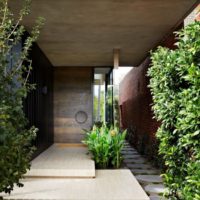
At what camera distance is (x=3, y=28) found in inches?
90.9

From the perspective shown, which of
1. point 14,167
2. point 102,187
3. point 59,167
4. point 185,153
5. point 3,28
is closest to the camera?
point 14,167

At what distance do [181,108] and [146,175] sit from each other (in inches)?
148

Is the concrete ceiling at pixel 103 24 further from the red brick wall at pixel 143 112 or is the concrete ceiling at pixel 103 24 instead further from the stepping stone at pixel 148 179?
the stepping stone at pixel 148 179

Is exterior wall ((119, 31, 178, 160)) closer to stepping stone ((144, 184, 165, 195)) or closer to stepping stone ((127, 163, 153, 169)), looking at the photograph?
stepping stone ((127, 163, 153, 169))

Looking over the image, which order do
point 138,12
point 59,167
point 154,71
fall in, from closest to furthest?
point 154,71 < point 138,12 < point 59,167

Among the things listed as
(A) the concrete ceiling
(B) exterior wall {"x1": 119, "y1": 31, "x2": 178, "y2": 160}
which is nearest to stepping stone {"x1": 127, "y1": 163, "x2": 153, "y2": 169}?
(B) exterior wall {"x1": 119, "y1": 31, "x2": 178, "y2": 160}

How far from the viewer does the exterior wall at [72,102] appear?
10.8 metres

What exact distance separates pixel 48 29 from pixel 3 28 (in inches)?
145

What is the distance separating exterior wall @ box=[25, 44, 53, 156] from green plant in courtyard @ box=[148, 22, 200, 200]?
164 inches

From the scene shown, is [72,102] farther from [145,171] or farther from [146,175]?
[146,175]

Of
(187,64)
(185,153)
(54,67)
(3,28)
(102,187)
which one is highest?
(54,67)

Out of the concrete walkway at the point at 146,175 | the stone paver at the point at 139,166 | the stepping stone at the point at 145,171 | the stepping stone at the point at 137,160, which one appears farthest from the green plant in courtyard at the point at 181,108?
the stepping stone at the point at 137,160

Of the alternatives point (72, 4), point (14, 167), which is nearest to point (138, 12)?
point (72, 4)

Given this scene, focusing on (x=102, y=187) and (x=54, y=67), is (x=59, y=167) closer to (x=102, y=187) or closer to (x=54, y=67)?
(x=102, y=187)
